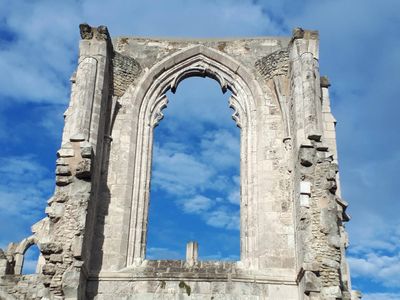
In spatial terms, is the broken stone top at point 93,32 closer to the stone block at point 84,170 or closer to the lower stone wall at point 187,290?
the stone block at point 84,170

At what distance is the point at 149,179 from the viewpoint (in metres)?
13.3

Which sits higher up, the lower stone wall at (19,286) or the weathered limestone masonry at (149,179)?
the weathered limestone masonry at (149,179)

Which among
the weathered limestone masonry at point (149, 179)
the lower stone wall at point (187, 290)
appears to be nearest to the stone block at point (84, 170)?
the weathered limestone masonry at point (149, 179)

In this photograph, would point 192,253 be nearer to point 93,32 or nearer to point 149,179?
point 149,179

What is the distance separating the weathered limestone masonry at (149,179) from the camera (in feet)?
37.4

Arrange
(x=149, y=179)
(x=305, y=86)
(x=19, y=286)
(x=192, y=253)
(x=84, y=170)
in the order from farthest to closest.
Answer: (x=19, y=286)
(x=149, y=179)
(x=305, y=86)
(x=192, y=253)
(x=84, y=170)

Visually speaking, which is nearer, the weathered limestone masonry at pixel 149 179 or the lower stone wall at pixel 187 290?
the weathered limestone masonry at pixel 149 179

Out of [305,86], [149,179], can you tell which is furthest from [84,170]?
[305,86]

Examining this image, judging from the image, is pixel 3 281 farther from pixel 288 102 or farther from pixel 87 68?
pixel 288 102

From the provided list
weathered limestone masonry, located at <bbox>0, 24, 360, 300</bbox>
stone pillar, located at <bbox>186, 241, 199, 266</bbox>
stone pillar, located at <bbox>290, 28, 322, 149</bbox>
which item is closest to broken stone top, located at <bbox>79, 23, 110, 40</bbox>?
weathered limestone masonry, located at <bbox>0, 24, 360, 300</bbox>

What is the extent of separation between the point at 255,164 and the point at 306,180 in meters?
1.67

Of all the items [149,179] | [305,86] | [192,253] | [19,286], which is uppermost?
[305,86]

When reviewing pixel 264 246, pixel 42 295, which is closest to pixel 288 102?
pixel 264 246

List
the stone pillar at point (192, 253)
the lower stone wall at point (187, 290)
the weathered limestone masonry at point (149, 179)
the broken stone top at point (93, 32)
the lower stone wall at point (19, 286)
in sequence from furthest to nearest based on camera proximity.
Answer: the broken stone top at point (93, 32) → the lower stone wall at point (19, 286) → the stone pillar at point (192, 253) → the lower stone wall at point (187, 290) → the weathered limestone masonry at point (149, 179)
